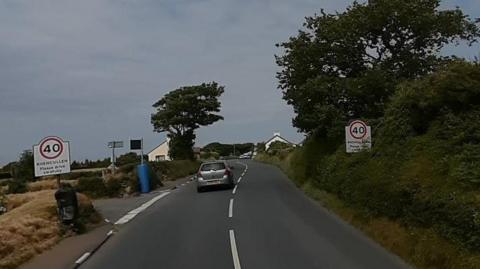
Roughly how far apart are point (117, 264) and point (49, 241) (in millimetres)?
3441

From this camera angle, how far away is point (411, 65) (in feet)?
83.9

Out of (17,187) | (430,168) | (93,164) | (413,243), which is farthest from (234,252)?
(93,164)

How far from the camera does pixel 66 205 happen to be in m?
16.7

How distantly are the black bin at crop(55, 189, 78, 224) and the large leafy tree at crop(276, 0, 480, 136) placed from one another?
1186cm

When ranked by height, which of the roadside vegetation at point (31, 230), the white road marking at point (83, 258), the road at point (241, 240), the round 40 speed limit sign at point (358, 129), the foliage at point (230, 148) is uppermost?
the foliage at point (230, 148)

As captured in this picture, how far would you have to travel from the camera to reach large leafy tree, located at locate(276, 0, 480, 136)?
81.8ft

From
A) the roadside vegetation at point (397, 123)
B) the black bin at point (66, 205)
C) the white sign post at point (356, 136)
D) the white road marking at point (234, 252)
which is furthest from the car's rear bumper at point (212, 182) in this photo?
the white road marking at point (234, 252)

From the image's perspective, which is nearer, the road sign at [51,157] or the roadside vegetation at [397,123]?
the roadside vegetation at [397,123]

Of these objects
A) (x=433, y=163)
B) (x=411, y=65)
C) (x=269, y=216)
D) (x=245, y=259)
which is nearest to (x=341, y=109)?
(x=411, y=65)

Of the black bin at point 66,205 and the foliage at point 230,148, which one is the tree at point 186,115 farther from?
the foliage at point 230,148

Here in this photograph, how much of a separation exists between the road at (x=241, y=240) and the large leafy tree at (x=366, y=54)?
16.4 ft

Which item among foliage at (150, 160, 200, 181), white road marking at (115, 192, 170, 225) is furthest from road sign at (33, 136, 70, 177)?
foliage at (150, 160, 200, 181)

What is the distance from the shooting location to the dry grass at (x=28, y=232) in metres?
12.9

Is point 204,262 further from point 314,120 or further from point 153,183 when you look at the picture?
point 153,183
